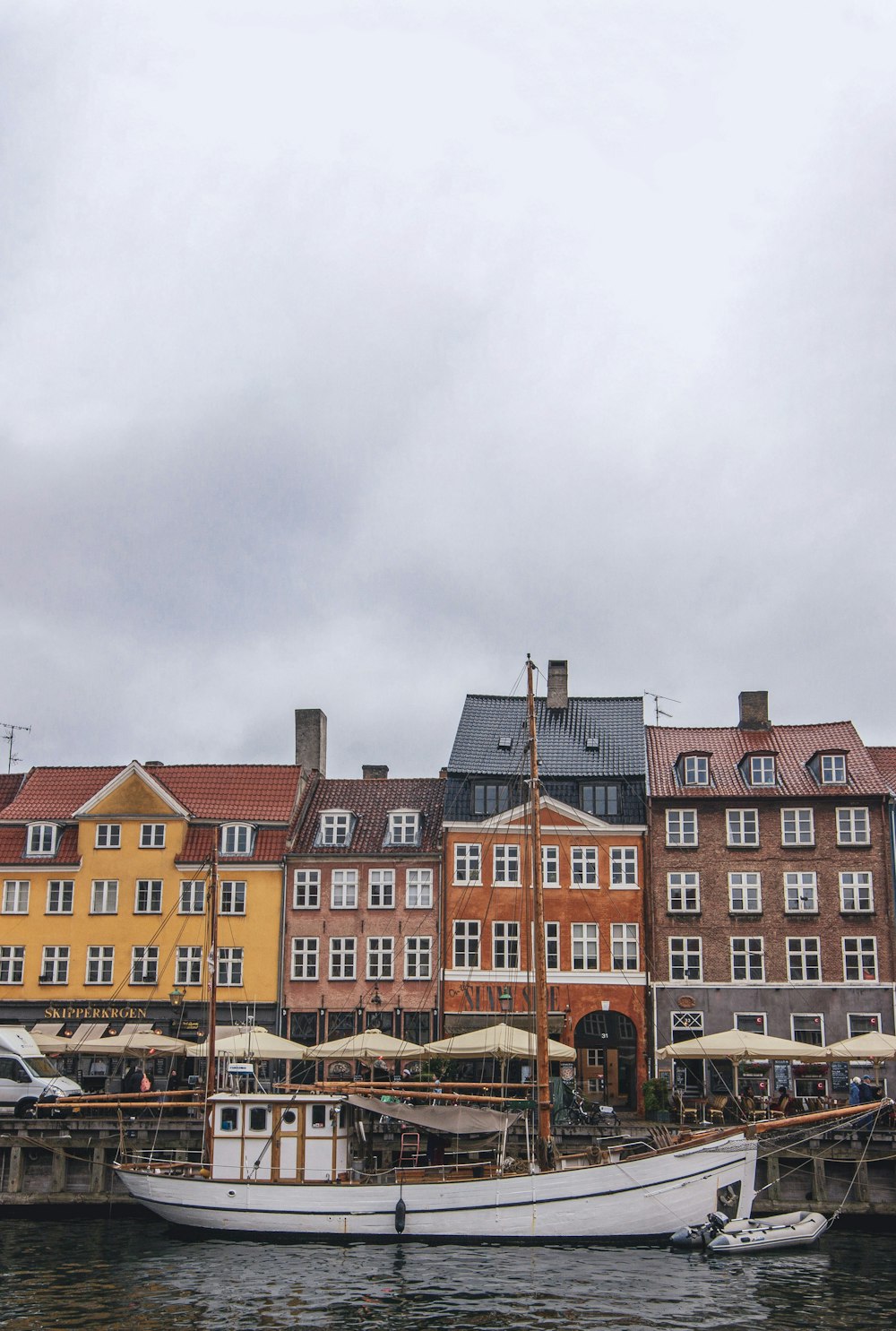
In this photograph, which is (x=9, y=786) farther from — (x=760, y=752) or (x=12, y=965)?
(x=760, y=752)

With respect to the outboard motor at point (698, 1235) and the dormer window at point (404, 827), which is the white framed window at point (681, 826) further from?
the outboard motor at point (698, 1235)

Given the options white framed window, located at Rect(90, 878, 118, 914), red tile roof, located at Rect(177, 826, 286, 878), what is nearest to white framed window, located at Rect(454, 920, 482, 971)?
red tile roof, located at Rect(177, 826, 286, 878)

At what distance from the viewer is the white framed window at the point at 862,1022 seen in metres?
52.4

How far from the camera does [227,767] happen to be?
60844 millimetres

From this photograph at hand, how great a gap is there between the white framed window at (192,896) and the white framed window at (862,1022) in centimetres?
2668

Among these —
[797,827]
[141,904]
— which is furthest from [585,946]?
[141,904]

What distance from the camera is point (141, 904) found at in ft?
186

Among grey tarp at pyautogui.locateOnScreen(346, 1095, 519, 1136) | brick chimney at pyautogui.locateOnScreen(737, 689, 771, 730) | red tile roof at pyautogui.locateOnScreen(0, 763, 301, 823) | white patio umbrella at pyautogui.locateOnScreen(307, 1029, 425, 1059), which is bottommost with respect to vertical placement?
grey tarp at pyautogui.locateOnScreen(346, 1095, 519, 1136)

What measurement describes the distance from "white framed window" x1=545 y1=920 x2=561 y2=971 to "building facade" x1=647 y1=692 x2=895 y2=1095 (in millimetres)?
3819

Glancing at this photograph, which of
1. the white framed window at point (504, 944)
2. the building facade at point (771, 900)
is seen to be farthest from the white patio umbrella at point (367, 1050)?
the building facade at point (771, 900)

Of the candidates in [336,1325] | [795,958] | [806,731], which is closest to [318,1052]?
[336,1325]

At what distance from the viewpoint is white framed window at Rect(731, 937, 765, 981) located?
5362cm

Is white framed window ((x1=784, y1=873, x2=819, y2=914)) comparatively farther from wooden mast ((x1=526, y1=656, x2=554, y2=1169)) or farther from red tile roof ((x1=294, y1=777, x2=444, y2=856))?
wooden mast ((x1=526, y1=656, x2=554, y2=1169))

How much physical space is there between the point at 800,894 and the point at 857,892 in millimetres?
2234
